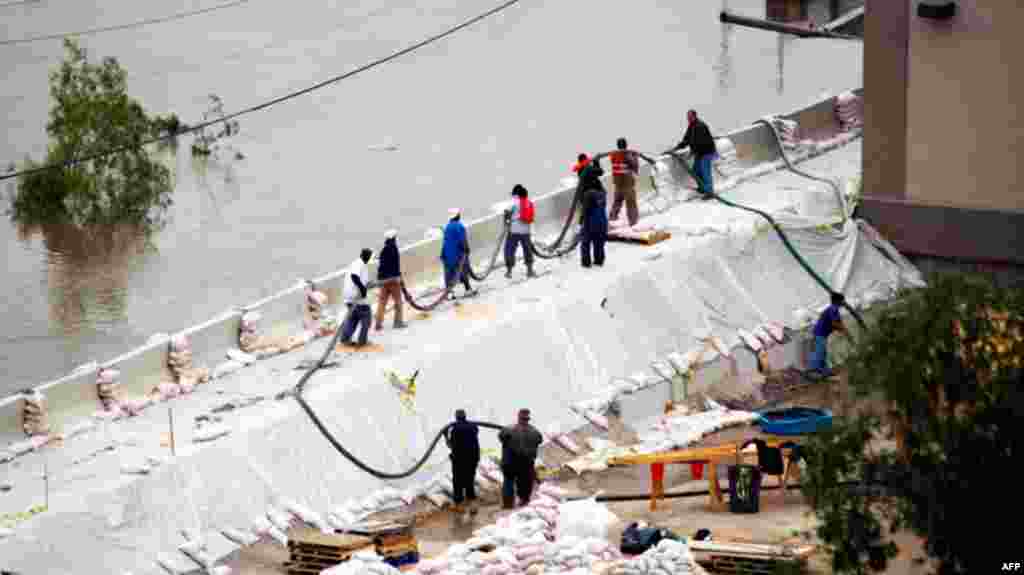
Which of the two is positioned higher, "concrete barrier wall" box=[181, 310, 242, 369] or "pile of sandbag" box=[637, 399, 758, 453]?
"concrete barrier wall" box=[181, 310, 242, 369]

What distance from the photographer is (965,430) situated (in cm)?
1698

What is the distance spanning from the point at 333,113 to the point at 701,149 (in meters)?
26.6

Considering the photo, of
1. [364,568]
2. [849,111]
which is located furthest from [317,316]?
[849,111]

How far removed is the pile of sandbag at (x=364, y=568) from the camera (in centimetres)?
2158

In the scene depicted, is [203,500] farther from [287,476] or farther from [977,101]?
[977,101]

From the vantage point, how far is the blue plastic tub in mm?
27484

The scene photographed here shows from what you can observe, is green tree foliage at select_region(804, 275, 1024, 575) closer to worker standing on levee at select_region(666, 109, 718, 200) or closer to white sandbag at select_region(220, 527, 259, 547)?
white sandbag at select_region(220, 527, 259, 547)

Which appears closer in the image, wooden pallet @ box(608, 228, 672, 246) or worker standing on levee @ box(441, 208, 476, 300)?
worker standing on levee @ box(441, 208, 476, 300)

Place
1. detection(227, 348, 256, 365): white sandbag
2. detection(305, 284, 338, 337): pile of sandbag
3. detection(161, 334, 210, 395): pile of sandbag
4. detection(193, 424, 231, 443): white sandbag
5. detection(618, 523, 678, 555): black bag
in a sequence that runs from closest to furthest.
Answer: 1. detection(618, 523, 678, 555): black bag
2. detection(193, 424, 231, 443): white sandbag
3. detection(161, 334, 210, 395): pile of sandbag
4. detection(227, 348, 256, 365): white sandbag
5. detection(305, 284, 338, 337): pile of sandbag

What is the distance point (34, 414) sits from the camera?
24.6 m

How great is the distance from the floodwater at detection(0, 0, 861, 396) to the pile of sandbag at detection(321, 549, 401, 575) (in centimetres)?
1551

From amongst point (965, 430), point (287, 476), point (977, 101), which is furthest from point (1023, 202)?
point (965, 430)

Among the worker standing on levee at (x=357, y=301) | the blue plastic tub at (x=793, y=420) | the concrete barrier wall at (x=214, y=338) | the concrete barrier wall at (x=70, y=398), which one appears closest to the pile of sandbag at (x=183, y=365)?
the concrete barrier wall at (x=214, y=338)

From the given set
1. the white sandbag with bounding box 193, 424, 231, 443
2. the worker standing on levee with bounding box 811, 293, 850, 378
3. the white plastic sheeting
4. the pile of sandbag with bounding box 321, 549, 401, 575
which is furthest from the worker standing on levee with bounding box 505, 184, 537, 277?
the pile of sandbag with bounding box 321, 549, 401, 575
